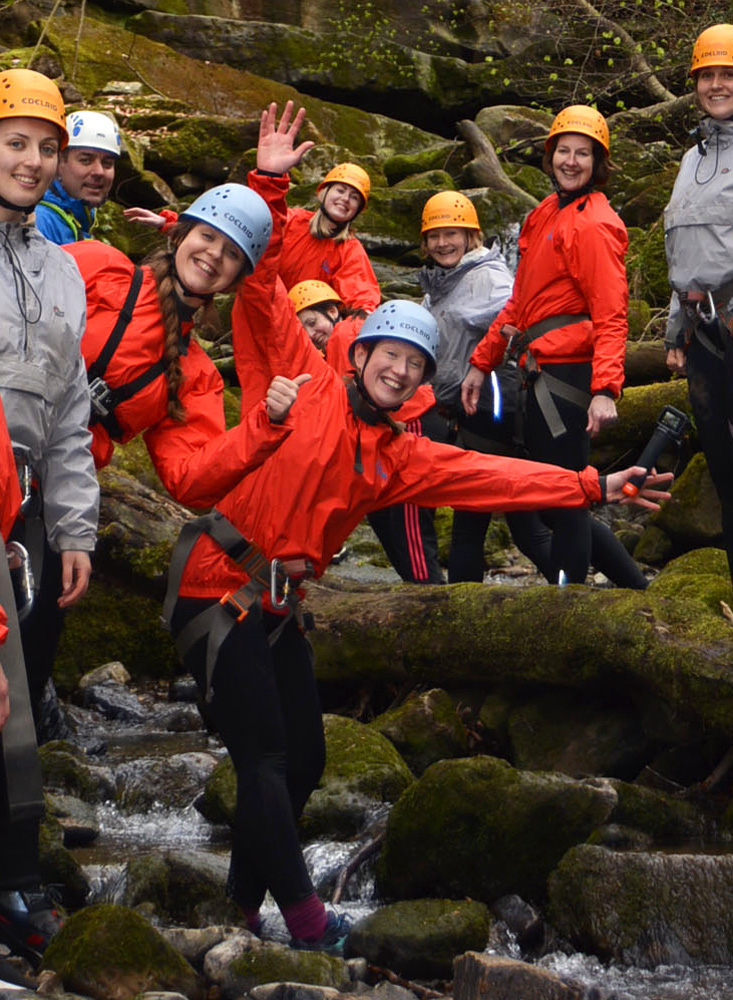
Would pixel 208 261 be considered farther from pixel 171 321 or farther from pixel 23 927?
pixel 23 927

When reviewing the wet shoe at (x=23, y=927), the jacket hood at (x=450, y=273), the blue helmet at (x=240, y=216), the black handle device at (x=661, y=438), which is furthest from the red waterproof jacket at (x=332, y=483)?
the jacket hood at (x=450, y=273)

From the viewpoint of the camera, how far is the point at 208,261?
5.01m

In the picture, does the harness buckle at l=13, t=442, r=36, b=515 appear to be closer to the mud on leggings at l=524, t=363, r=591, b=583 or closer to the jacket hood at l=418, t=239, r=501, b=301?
the mud on leggings at l=524, t=363, r=591, b=583

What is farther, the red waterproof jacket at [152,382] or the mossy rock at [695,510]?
the mossy rock at [695,510]

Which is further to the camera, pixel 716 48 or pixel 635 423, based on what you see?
pixel 635 423

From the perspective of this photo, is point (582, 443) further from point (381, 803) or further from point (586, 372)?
point (381, 803)

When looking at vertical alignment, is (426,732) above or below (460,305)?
below

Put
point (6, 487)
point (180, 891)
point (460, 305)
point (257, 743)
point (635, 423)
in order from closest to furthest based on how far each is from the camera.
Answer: point (6, 487), point (257, 743), point (180, 891), point (460, 305), point (635, 423)

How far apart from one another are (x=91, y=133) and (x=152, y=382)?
81.8 inches

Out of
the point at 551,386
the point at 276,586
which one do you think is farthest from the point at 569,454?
the point at 276,586

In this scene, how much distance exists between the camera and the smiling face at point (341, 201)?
28.1 ft

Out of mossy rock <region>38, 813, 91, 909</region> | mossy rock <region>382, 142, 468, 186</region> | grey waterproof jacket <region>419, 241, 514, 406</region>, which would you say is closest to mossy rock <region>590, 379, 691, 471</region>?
grey waterproof jacket <region>419, 241, 514, 406</region>

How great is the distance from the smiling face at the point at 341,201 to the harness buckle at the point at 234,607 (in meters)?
4.40

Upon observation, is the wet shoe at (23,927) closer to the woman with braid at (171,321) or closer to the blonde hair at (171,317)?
the woman with braid at (171,321)
